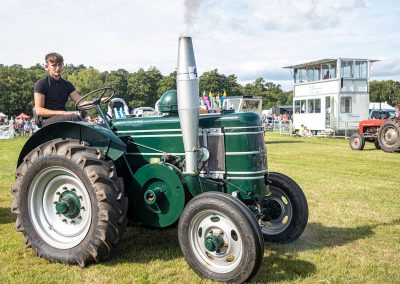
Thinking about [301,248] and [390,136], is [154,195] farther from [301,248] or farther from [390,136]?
[390,136]

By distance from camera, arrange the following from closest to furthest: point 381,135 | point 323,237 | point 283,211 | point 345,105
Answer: point 283,211, point 323,237, point 381,135, point 345,105

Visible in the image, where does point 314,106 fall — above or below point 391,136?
above

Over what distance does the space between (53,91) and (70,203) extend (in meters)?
1.42

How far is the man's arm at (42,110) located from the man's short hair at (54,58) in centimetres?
43

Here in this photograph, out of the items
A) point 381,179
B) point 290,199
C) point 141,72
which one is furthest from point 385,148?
point 141,72

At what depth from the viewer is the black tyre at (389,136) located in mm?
15000

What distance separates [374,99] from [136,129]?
84980 millimetres

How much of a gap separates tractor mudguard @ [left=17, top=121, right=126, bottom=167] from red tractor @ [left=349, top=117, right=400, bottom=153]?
13164 millimetres

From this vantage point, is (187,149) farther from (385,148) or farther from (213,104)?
(213,104)

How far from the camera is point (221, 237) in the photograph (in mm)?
3596

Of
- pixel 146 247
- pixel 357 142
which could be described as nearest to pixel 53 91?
pixel 146 247

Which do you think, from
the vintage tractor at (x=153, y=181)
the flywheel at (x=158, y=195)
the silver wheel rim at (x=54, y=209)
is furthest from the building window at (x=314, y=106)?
the silver wheel rim at (x=54, y=209)

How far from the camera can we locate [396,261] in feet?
13.5

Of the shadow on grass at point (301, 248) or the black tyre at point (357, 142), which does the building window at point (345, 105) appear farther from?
the shadow on grass at point (301, 248)
